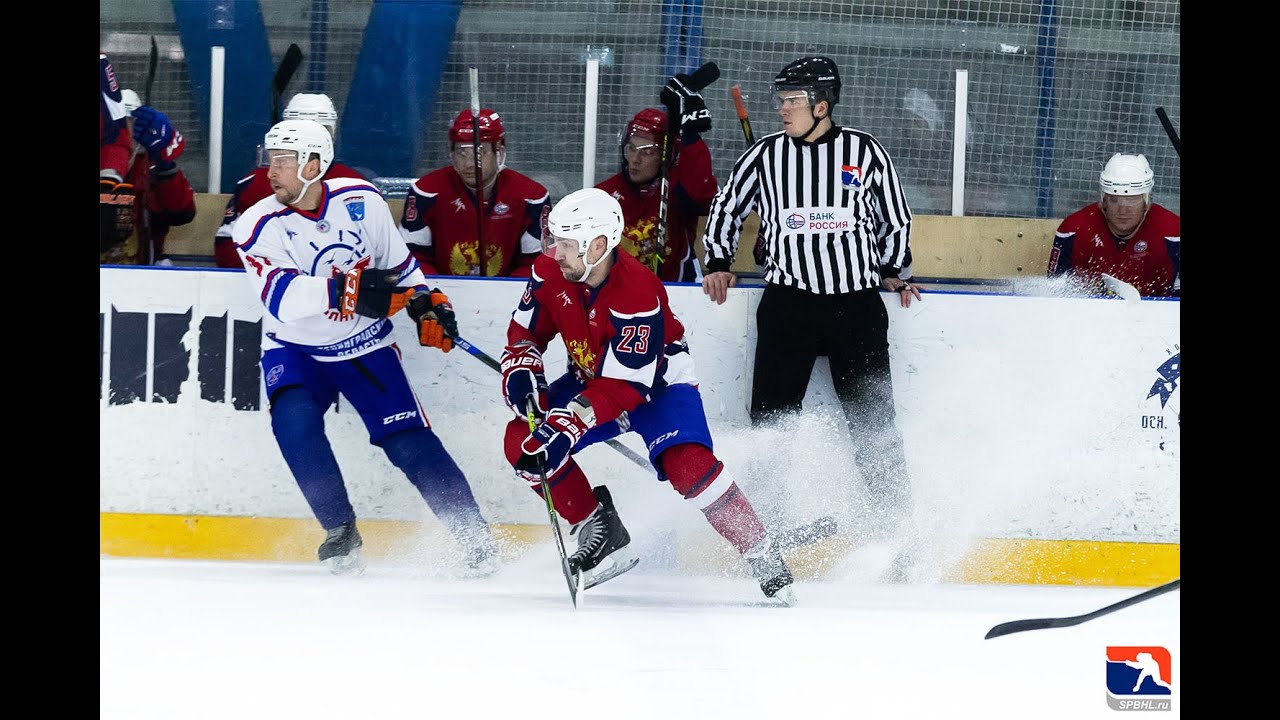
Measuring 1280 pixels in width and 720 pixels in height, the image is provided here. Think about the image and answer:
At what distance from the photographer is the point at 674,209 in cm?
403

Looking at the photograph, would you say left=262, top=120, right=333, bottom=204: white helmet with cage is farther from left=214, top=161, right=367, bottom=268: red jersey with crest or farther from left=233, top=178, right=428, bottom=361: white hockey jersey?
left=214, top=161, right=367, bottom=268: red jersey with crest

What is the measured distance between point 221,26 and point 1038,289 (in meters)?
2.68

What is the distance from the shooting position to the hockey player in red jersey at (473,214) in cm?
392

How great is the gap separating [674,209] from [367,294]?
1028 millimetres

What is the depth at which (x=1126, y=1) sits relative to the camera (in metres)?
4.27

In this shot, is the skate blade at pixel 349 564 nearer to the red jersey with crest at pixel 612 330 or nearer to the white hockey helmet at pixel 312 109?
the red jersey with crest at pixel 612 330

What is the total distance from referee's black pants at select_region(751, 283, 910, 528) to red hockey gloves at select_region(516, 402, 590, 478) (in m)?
0.68

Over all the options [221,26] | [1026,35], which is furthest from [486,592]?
[1026,35]

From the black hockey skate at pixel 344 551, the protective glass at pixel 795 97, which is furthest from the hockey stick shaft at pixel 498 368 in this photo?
the protective glass at pixel 795 97

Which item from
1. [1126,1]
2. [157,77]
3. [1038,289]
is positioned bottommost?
[1038,289]

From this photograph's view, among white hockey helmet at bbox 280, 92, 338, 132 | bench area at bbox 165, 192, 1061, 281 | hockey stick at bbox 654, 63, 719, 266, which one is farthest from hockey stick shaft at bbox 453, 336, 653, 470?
white hockey helmet at bbox 280, 92, 338, 132

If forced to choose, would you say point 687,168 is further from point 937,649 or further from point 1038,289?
point 937,649

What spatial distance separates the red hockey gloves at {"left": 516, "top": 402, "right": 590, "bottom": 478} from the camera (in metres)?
3.16

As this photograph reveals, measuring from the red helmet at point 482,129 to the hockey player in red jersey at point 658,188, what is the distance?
0.35 meters
